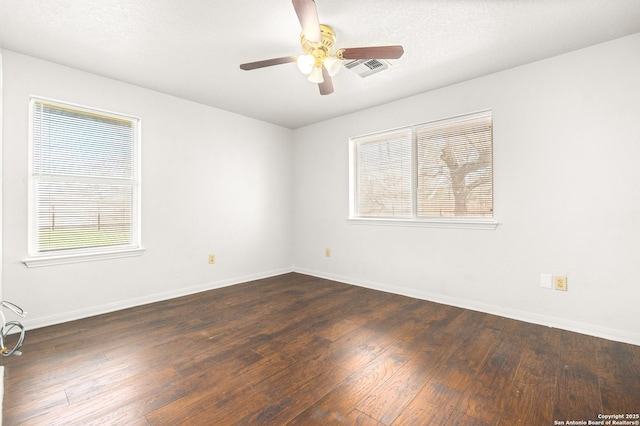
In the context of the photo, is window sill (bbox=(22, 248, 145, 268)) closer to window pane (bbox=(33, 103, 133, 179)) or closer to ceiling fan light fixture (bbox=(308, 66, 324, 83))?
window pane (bbox=(33, 103, 133, 179))

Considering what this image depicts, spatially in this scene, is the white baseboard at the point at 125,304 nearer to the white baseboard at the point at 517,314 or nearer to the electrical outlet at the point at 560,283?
the white baseboard at the point at 517,314

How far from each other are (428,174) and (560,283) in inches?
63.2

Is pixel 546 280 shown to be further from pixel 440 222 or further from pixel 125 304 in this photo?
pixel 125 304

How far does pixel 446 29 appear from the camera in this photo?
85.9 inches

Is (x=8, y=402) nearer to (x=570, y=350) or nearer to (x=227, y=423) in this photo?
(x=227, y=423)

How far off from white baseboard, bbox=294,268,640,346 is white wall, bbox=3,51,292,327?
1757mm

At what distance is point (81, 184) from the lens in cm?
286

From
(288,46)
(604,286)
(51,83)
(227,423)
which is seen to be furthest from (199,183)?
(604,286)

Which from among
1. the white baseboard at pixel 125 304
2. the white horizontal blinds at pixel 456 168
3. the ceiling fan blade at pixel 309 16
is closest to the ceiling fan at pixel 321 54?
the ceiling fan blade at pixel 309 16

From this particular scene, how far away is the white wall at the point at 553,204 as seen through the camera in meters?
2.29

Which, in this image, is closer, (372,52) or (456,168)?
(372,52)

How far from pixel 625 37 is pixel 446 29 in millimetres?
1451

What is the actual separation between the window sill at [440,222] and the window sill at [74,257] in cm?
275

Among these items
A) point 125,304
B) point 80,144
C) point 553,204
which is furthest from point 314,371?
point 80,144
